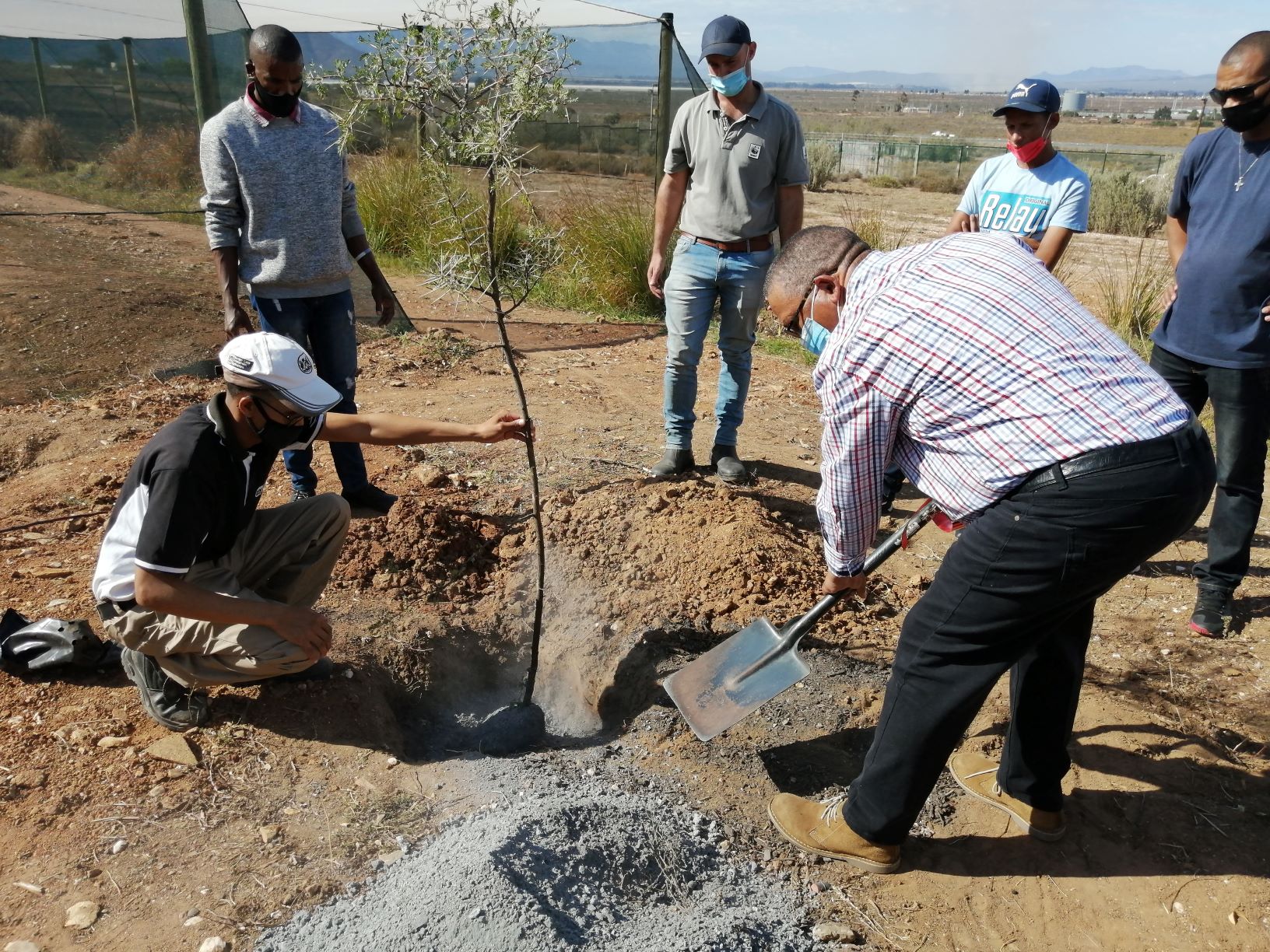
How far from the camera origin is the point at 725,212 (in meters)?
4.26

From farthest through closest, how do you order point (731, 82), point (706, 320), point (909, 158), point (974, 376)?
point (909, 158) < point (706, 320) < point (731, 82) < point (974, 376)

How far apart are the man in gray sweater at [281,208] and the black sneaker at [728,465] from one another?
6.00 ft

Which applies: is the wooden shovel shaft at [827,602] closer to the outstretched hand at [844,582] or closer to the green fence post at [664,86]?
the outstretched hand at [844,582]

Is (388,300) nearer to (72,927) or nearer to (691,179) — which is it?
(691,179)

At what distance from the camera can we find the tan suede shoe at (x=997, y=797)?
267 centimetres

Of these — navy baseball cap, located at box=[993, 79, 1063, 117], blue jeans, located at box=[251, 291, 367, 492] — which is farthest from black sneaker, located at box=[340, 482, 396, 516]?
navy baseball cap, located at box=[993, 79, 1063, 117]

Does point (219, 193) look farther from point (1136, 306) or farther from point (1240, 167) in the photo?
point (1136, 306)

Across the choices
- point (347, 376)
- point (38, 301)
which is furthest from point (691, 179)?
point (38, 301)

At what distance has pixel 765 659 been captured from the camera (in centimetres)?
290

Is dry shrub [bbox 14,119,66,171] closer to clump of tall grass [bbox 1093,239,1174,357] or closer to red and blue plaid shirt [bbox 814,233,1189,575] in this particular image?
red and blue plaid shirt [bbox 814,233,1189,575]

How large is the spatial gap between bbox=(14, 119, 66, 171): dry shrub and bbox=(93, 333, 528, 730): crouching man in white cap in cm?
488

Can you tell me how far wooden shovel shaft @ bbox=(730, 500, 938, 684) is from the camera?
8.33 ft

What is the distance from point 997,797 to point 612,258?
21.0 ft

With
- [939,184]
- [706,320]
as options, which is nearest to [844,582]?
[706,320]
